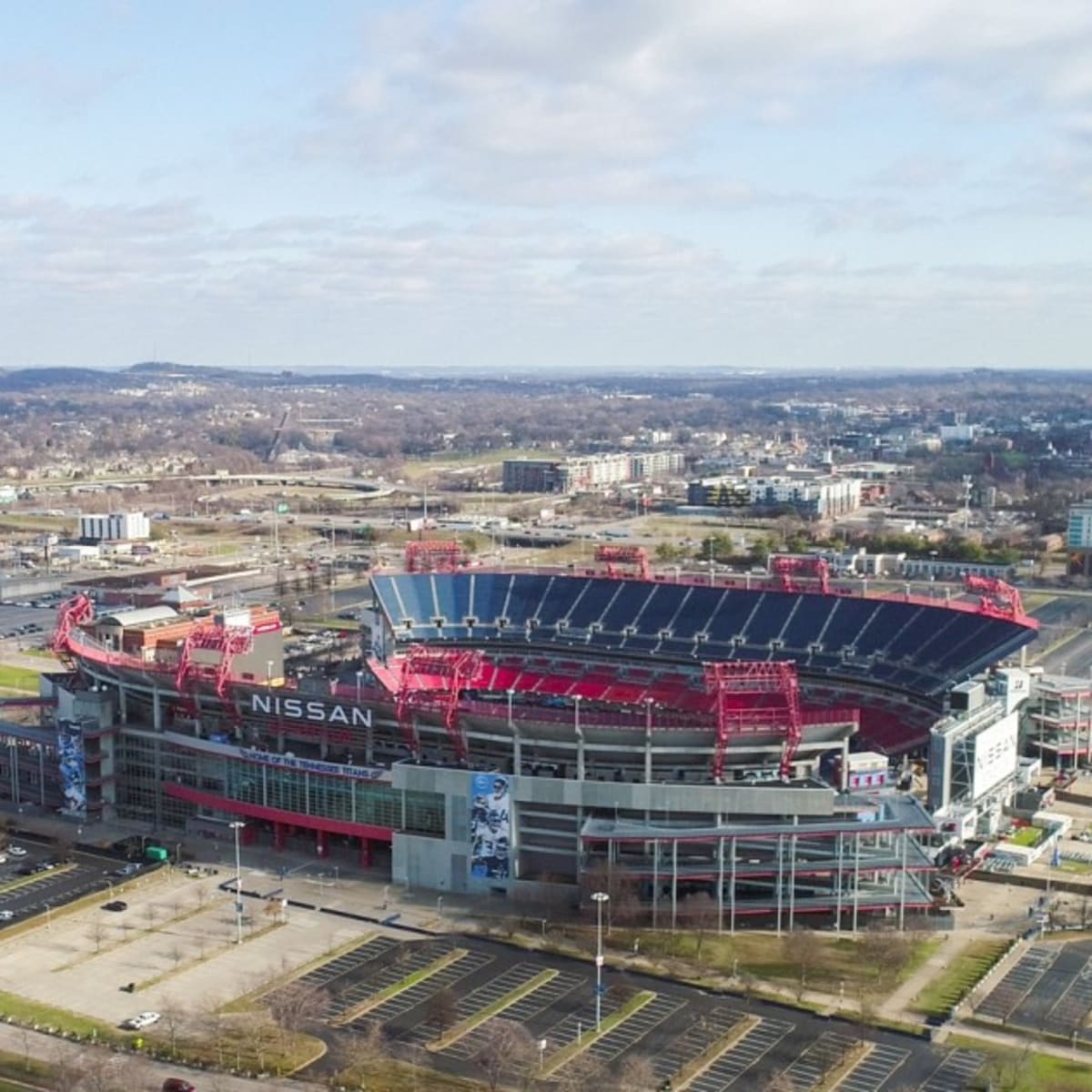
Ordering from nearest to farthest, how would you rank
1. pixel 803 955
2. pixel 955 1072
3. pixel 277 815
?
pixel 955 1072
pixel 803 955
pixel 277 815

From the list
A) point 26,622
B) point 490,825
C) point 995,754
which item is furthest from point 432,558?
point 995,754

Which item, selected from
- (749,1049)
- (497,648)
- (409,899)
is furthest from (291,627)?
(749,1049)

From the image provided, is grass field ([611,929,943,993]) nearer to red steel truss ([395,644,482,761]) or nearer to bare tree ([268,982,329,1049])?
red steel truss ([395,644,482,761])

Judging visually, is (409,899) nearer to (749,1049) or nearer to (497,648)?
(749,1049)

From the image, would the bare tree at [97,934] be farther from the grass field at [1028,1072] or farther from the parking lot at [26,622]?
the parking lot at [26,622]

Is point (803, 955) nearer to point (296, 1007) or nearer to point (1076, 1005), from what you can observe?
point (1076, 1005)

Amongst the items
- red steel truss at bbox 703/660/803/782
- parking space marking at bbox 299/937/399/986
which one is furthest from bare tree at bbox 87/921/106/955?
red steel truss at bbox 703/660/803/782
